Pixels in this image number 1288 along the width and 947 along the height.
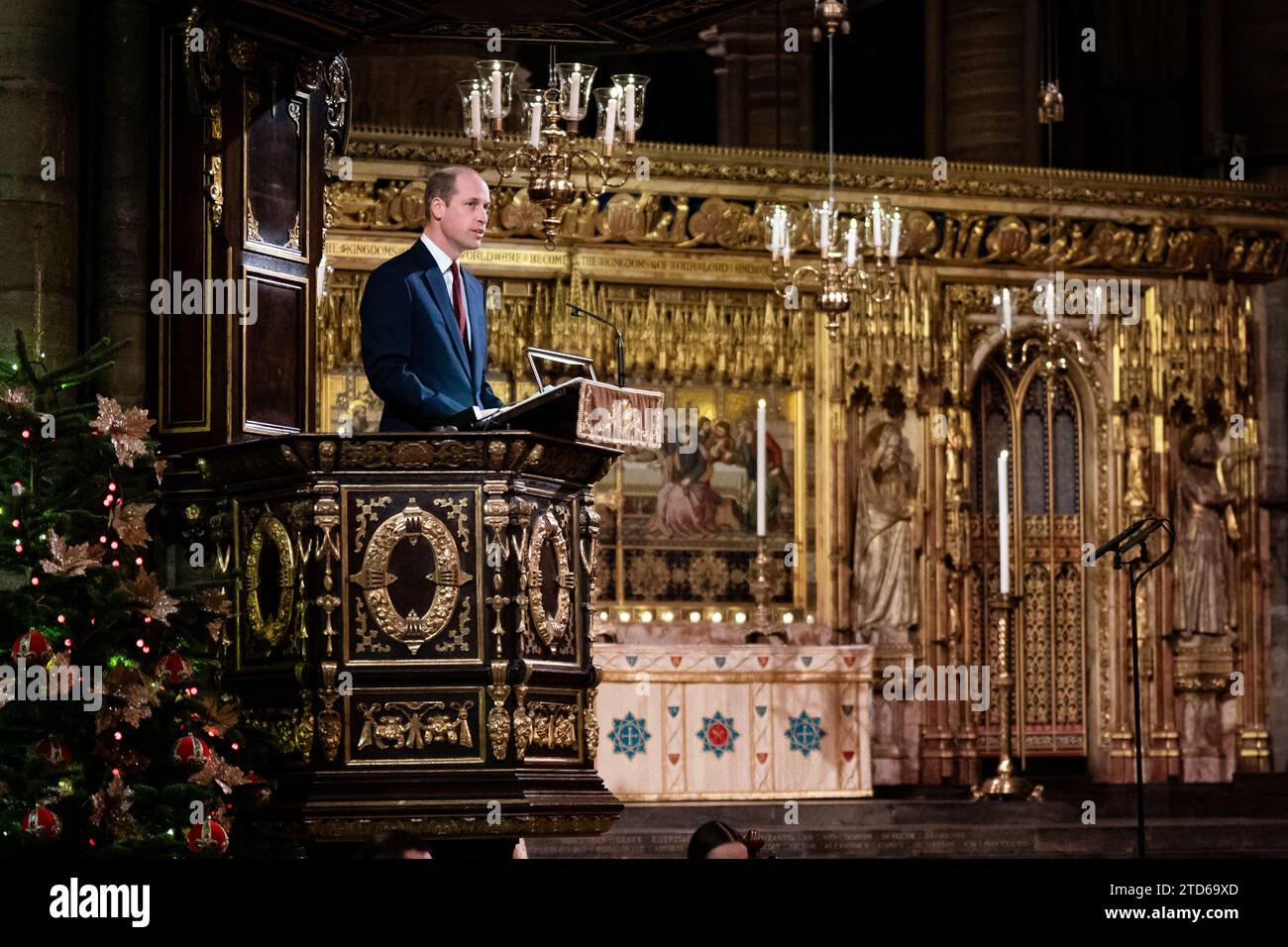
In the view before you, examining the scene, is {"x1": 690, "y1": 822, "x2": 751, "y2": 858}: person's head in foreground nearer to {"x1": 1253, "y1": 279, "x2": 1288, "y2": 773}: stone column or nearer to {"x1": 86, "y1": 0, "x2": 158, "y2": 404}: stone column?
{"x1": 86, "y1": 0, "x2": 158, "y2": 404}: stone column

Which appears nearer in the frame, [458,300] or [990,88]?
[458,300]

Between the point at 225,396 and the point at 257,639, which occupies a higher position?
A: the point at 225,396

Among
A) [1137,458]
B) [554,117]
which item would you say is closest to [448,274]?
[554,117]

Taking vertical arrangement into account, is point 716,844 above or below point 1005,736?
above

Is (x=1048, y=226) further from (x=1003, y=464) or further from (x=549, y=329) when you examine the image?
(x=549, y=329)

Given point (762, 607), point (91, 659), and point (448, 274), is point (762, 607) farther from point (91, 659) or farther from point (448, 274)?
point (91, 659)

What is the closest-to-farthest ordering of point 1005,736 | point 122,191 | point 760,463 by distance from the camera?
point 122,191, point 1005,736, point 760,463

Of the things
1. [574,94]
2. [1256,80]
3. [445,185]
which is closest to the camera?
[445,185]

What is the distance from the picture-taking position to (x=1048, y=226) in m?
17.6

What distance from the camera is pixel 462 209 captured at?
7867 millimetres

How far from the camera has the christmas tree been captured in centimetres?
670

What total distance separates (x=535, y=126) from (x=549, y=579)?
4975 mm
